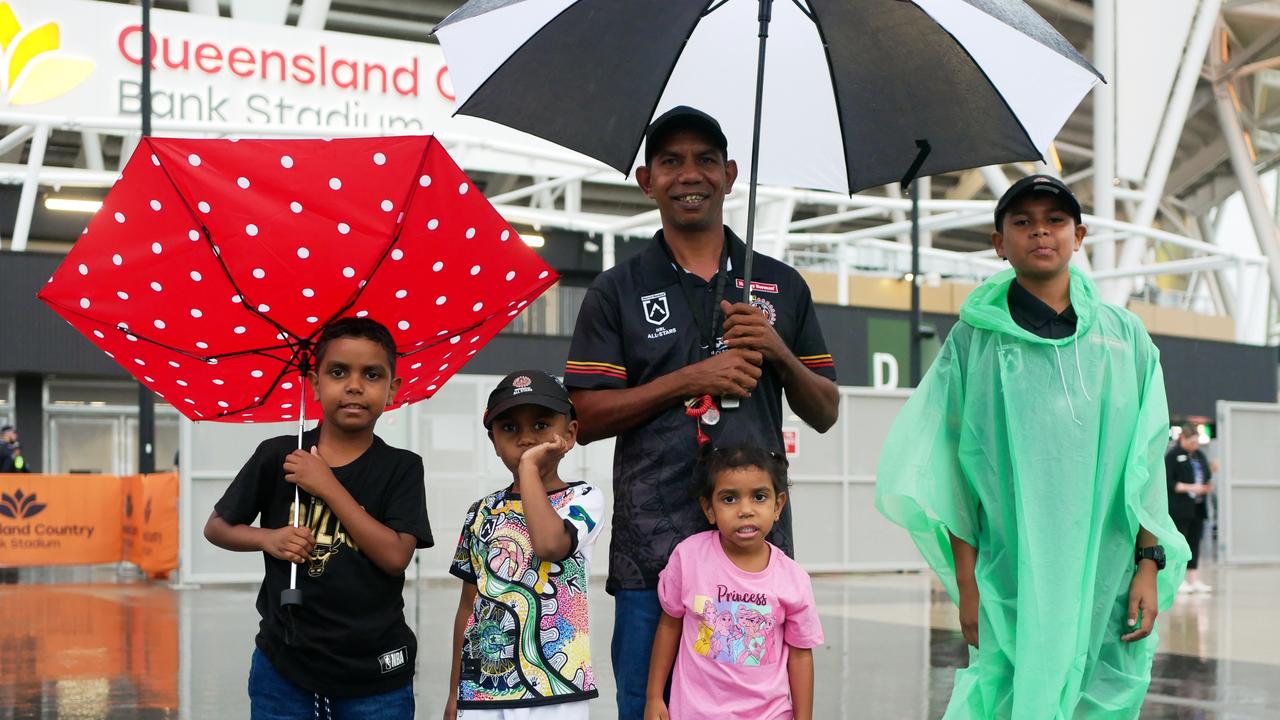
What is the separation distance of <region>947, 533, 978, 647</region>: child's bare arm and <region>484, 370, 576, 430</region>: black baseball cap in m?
1.18

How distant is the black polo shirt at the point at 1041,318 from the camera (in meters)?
4.02

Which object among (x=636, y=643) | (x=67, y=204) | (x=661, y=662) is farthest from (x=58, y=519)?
(x=661, y=662)

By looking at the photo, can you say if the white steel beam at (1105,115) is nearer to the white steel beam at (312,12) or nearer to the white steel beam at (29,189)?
the white steel beam at (312,12)

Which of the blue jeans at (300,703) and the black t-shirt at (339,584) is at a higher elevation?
the black t-shirt at (339,584)

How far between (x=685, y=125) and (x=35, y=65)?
2573cm

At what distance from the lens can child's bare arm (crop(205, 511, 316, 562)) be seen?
363cm

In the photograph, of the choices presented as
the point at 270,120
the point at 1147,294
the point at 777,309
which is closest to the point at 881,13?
the point at 777,309

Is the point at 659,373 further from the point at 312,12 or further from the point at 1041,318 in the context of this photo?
the point at 312,12

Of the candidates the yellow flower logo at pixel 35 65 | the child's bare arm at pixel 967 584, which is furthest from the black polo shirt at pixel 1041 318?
the yellow flower logo at pixel 35 65

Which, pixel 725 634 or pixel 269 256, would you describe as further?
pixel 269 256

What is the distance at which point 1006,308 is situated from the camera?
4082mm

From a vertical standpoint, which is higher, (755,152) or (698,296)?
(755,152)

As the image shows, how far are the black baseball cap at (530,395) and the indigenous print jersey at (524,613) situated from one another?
25 centimetres

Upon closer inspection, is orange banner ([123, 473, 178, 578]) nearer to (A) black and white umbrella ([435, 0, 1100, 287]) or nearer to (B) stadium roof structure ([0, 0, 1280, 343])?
(B) stadium roof structure ([0, 0, 1280, 343])
